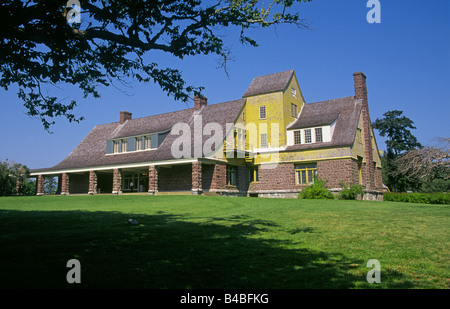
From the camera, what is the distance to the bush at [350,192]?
28344mm

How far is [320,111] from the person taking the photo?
34656 millimetres

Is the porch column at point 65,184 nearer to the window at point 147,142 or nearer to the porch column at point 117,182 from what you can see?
the porch column at point 117,182

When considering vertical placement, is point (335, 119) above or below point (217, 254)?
above

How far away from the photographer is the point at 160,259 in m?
6.65

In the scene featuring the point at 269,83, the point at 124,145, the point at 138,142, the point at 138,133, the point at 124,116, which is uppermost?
the point at 269,83

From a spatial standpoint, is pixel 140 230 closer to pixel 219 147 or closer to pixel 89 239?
pixel 89 239

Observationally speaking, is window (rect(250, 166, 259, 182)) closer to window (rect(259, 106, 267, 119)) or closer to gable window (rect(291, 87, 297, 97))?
window (rect(259, 106, 267, 119))

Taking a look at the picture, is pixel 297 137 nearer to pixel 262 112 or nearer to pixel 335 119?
pixel 335 119

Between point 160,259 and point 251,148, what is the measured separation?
28.2 metres

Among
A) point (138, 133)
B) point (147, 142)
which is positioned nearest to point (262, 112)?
point (147, 142)

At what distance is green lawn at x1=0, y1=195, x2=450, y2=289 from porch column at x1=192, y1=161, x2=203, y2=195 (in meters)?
16.6

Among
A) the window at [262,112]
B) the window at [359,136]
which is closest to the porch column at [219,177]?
the window at [262,112]

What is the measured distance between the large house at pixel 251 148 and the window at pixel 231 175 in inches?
3.5

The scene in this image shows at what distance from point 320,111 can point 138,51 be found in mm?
26792
